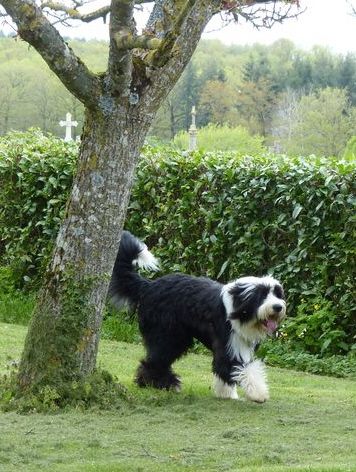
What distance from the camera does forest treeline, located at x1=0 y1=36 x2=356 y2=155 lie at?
6956 cm

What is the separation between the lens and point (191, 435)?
6.75 m

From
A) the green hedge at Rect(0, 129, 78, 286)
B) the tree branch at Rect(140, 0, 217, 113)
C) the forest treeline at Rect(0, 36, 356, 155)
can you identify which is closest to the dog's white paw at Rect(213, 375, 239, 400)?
the tree branch at Rect(140, 0, 217, 113)

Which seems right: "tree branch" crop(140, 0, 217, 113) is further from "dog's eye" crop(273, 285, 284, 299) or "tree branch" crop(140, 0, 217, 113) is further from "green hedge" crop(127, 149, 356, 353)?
"green hedge" crop(127, 149, 356, 353)

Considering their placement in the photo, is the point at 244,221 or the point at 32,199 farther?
the point at 32,199

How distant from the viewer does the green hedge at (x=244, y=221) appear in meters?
11.2

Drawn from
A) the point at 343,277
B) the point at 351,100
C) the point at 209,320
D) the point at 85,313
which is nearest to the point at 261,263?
the point at 343,277

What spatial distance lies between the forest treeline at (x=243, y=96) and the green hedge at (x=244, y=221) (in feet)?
137

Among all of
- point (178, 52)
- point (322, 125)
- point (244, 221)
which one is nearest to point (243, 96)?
point (322, 125)

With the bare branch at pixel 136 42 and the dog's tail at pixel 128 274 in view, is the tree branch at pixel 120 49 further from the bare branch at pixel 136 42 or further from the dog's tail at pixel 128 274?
the dog's tail at pixel 128 274

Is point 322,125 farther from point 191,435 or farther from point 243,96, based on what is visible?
point 191,435

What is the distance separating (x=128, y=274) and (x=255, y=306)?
5.00 ft

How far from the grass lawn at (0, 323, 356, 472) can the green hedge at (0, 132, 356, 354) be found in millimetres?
2311

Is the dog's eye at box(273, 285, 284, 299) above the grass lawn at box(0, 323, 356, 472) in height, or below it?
above

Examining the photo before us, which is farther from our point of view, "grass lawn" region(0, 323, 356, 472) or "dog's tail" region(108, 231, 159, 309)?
"dog's tail" region(108, 231, 159, 309)
